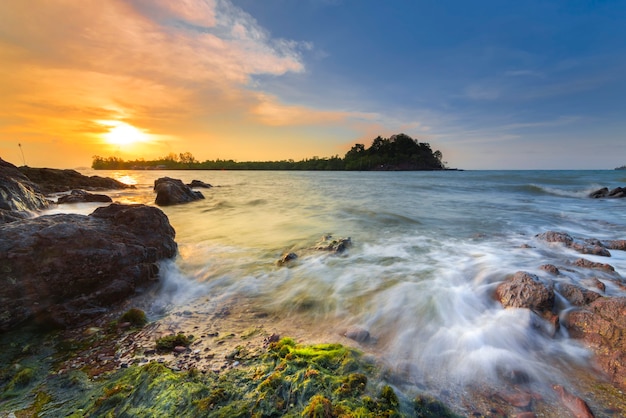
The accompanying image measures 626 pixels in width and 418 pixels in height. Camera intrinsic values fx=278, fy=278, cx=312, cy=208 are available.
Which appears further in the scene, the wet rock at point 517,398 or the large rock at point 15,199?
the large rock at point 15,199

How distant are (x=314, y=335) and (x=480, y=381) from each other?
156 centimetres

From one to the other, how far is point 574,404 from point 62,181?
2679 centimetres

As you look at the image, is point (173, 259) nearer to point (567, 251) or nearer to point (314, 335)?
point (314, 335)

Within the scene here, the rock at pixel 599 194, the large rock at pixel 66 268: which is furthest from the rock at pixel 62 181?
the rock at pixel 599 194

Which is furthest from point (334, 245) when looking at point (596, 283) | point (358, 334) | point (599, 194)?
point (599, 194)

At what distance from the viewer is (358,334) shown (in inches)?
116

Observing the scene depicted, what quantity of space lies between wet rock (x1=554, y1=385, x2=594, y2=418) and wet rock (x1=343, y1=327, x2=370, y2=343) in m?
1.56

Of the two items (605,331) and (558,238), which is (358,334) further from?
(558,238)

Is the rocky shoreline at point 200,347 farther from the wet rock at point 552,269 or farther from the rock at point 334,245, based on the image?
the rock at point 334,245

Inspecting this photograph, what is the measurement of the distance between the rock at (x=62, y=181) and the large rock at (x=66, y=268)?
18.3 meters

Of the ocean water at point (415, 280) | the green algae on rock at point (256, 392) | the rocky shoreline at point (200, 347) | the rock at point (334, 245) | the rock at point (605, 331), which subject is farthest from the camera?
the rock at point (334, 245)

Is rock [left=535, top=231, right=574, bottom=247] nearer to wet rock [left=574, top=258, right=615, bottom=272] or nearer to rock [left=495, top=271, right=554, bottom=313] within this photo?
wet rock [left=574, top=258, right=615, bottom=272]

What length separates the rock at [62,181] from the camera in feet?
59.3

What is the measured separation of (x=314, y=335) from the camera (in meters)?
3.03
